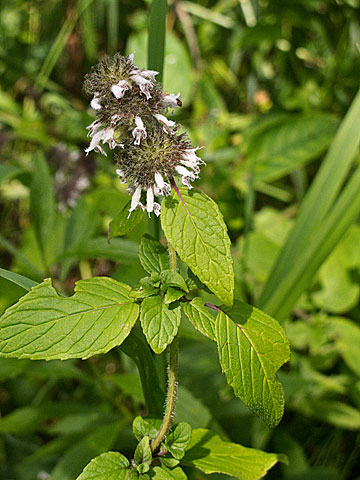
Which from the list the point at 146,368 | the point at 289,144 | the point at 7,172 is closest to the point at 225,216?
the point at 289,144

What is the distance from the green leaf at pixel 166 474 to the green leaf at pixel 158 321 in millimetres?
152

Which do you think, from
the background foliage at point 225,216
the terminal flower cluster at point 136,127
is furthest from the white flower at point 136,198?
the background foliage at point 225,216

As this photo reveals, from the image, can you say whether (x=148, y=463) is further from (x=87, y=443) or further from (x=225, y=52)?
(x=225, y=52)

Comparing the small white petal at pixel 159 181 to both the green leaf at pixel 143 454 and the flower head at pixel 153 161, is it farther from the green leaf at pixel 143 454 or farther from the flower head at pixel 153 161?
the green leaf at pixel 143 454

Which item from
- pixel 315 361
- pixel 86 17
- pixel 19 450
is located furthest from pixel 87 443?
pixel 86 17

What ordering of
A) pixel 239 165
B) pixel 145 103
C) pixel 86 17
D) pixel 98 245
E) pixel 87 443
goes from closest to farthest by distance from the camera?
1. pixel 145 103
2. pixel 87 443
3. pixel 98 245
4. pixel 239 165
5. pixel 86 17

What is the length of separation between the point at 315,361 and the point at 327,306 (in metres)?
0.13

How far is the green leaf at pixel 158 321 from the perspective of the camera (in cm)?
46

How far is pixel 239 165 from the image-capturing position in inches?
54.9

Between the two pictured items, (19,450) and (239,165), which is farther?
(239,165)

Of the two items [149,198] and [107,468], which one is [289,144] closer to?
[149,198]

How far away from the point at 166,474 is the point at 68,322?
7.6 inches

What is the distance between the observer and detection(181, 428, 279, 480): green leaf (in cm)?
54

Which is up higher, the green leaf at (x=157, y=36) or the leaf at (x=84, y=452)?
the green leaf at (x=157, y=36)
